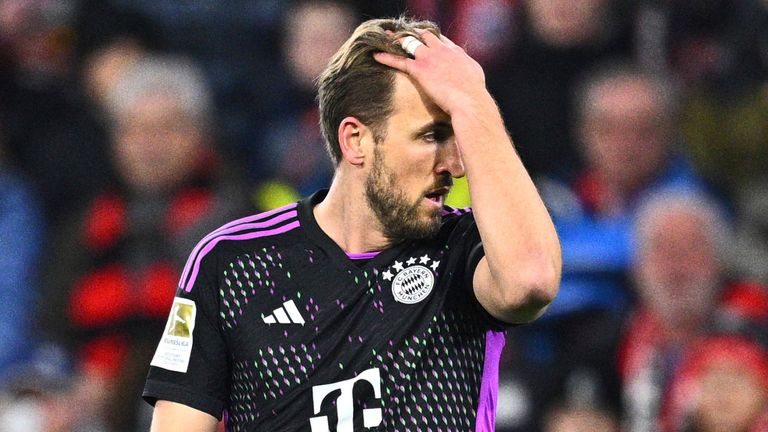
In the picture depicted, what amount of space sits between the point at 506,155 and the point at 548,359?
289cm

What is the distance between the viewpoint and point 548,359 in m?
5.62

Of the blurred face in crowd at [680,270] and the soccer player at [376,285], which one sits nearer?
the soccer player at [376,285]

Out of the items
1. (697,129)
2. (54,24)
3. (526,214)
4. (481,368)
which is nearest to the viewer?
(526,214)

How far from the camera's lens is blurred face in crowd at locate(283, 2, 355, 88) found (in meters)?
6.65

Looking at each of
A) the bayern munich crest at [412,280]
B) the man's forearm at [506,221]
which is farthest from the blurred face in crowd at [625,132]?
the man's forearm at [506,221]

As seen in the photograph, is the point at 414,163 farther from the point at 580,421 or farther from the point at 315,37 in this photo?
the point at 315,37

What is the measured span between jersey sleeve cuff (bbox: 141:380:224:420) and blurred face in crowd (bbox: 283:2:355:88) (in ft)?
12.5

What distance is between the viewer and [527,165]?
6113mm

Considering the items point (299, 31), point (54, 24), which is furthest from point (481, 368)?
point (54, 24)

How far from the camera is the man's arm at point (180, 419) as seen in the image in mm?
2969

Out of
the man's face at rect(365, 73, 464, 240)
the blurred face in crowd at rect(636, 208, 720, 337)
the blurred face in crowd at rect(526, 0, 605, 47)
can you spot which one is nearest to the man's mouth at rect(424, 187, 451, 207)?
the man's face at rect(365, 73, 464, 240)

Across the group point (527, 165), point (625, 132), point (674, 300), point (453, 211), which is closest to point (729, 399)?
point (674, 300)

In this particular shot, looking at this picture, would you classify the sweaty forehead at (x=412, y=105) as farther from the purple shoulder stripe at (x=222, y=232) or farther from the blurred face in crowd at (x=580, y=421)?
the blurred face in crowd at (x=580, y=421)

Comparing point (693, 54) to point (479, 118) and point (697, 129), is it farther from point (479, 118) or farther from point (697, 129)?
point (479, 118)
